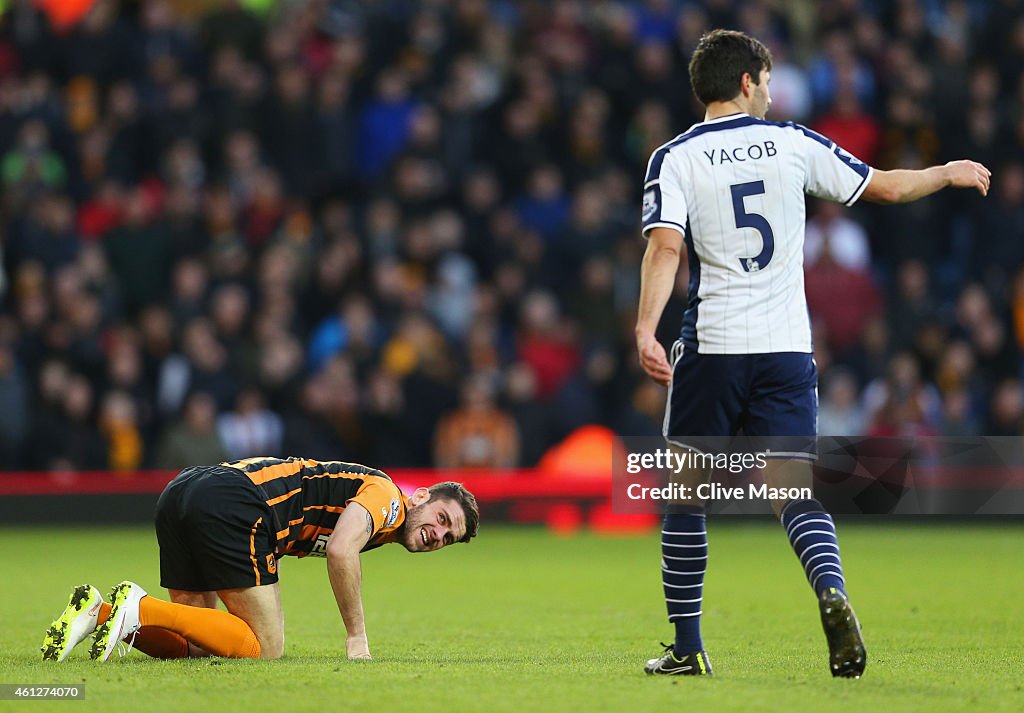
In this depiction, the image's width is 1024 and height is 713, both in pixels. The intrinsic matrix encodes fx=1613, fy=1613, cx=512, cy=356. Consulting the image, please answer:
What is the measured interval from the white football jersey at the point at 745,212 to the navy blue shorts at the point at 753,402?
2.2 inches

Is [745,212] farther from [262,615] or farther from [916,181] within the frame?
[262,615]

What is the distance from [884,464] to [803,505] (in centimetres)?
831

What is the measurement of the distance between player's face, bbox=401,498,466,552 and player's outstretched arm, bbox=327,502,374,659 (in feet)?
0.85

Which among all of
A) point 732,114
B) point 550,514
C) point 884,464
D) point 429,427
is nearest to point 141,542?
point 429,427

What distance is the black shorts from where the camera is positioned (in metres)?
6.41

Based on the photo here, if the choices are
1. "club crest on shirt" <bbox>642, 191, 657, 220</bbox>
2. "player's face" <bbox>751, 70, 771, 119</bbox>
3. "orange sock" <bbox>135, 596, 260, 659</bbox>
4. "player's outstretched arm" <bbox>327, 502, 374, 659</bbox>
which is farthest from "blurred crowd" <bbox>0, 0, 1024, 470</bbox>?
"club crest on shirt" <bbox>642, 191, 657, 220</bbox>

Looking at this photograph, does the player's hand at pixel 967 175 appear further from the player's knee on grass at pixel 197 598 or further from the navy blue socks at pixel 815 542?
the player's knee on grass at pixel 197 598

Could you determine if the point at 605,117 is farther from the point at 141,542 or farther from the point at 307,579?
the point at 307,579

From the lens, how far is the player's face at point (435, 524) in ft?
21.2

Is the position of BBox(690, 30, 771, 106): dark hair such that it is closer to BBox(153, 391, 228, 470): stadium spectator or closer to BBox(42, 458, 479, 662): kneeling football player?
BBox(42, 458, 479, 662): kneeling football player

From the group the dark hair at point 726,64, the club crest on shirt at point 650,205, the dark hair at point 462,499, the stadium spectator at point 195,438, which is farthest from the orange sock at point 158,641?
the stadium spectator at point 195,438

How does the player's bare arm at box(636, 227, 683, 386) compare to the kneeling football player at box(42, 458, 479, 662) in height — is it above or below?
above

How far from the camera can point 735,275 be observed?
A: 579 centimetres

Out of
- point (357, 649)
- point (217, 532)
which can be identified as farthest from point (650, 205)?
point (217, 532)
